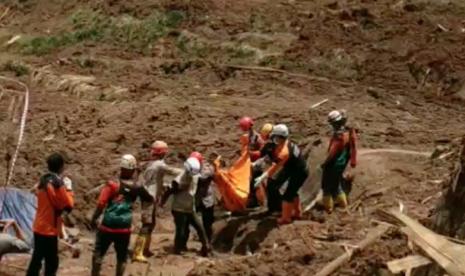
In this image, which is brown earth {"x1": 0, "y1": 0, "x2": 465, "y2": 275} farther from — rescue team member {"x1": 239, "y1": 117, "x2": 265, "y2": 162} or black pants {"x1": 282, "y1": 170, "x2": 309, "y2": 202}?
rescue team member {"x1": 239, "y1": 117, "x2": 265, "y2": 162}

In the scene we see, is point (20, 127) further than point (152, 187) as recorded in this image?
Yes

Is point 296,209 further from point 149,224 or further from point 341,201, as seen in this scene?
point 149,224

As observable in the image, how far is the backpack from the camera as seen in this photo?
39.0ft

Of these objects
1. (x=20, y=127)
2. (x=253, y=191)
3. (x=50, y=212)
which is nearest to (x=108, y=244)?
(x=50, y=212)

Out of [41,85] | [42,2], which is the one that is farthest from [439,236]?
[42,2]

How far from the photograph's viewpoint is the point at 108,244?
12.1 m

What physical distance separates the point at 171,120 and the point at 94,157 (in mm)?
1769

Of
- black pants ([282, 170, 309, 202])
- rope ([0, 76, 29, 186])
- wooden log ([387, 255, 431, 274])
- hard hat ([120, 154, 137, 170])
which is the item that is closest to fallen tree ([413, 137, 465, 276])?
wooden log ([387, 255, 431, 274])

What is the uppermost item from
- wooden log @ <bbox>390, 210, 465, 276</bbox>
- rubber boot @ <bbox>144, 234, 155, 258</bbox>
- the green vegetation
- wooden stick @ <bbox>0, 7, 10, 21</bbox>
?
wooden stick @ <bbox>0, 7, 10, 21</bbox>

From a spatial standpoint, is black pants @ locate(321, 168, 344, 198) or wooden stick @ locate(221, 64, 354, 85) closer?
black pants @ locate(321, 168, 344, 198)

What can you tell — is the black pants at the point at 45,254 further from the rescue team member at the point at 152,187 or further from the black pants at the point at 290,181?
the black pants at the point at 290,181

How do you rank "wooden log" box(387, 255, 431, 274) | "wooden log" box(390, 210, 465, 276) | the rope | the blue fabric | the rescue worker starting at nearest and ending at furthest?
"wooden log" box(390, 210, 465, 276) → "wooden log" box(387, 255, 431, 274) → the rescue worker → the blue fabric → the rope

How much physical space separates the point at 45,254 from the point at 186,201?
2.25 m

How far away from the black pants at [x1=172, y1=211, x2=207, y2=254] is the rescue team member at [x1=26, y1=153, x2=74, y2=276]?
2084 millimetres
